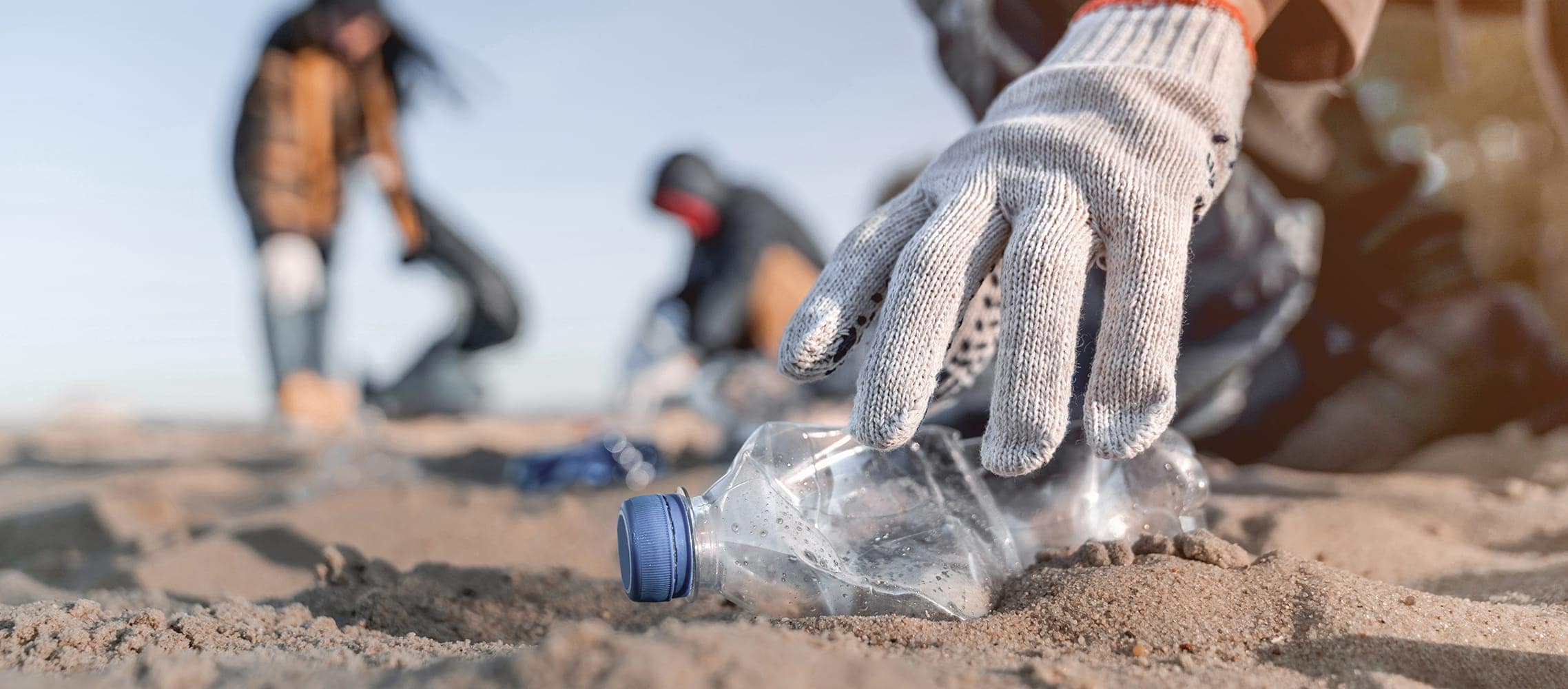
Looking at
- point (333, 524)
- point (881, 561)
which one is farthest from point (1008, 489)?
point (333, 524)

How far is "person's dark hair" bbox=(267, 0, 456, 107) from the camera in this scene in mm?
5082

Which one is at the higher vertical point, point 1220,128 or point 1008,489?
point 1220,128

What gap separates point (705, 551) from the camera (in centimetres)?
122

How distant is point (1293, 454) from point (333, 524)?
2.84 m

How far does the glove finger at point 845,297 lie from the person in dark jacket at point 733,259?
3488 mm

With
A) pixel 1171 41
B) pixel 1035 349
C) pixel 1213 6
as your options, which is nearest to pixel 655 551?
pixel 1035 349

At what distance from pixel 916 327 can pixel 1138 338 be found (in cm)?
28

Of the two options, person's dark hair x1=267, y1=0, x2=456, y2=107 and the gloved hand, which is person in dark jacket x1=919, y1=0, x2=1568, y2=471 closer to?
the gloved hand

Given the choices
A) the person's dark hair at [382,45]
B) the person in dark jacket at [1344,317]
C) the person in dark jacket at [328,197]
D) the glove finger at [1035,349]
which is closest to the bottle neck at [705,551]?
the glove finger at [1035,349]

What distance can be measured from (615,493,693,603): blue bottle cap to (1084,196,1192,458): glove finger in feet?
1.75

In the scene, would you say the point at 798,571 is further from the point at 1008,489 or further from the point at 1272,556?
the point at 1272,556

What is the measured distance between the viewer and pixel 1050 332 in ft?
3.73

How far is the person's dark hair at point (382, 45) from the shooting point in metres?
5.08

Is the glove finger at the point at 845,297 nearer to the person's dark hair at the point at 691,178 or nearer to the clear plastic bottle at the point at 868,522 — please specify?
the clear plastic bottle at the point at 868,522
